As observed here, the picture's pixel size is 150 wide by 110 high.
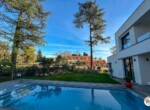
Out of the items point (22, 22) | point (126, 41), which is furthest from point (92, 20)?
point (22, 22)

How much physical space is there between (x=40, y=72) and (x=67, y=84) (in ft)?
33.1

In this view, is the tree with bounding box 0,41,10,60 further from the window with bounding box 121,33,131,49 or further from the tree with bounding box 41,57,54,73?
the window with bounding box 121,33,131,49

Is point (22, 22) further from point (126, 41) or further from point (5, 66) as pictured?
point (126, 41)

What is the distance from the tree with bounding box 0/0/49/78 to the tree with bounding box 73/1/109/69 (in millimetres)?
10349

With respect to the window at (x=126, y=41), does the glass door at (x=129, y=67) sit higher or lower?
lower

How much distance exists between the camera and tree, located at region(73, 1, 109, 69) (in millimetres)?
28844

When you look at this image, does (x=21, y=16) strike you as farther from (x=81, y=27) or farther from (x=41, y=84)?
(x=81, y=27)

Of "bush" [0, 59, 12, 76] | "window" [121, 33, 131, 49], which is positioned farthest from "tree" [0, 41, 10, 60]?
"window" [121, 33, 131, 49]

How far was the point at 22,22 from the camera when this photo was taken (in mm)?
18797

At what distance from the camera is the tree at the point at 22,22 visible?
17.4m

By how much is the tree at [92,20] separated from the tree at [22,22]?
407 inches

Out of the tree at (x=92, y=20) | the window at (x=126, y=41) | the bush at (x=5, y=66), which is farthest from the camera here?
the tree at (x=92, y=20)

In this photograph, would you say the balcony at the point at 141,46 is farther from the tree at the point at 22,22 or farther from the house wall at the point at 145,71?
the tree at the point at 22,22

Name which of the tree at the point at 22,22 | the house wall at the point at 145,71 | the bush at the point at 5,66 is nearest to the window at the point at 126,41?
the house wall at the point at 145,71
